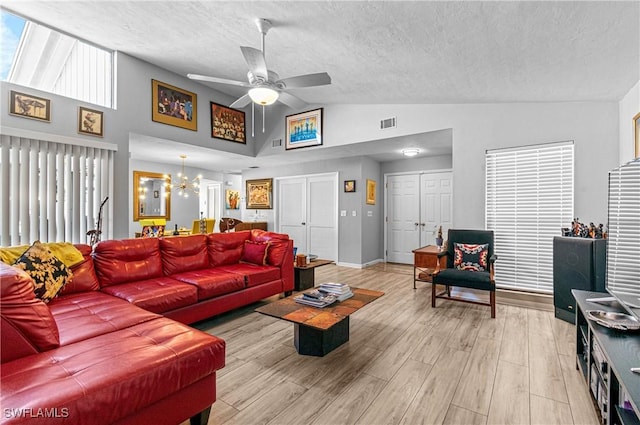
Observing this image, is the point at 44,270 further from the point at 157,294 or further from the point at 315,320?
the point at 315,320

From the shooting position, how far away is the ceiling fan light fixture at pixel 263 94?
288 cm

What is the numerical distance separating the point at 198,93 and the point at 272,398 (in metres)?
4.90

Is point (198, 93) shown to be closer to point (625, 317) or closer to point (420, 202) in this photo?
point (420, 202)

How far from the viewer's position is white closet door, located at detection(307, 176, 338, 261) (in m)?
6.53

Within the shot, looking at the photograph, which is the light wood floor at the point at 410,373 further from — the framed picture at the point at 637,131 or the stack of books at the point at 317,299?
the framed picture at the point at 637,131

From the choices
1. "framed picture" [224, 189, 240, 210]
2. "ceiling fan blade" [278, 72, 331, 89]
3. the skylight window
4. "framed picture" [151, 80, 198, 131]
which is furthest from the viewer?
"framed picture" [224, 189, 240, 210]

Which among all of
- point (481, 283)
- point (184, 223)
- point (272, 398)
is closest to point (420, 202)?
point (481, 283)

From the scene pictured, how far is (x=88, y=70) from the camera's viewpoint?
393cm

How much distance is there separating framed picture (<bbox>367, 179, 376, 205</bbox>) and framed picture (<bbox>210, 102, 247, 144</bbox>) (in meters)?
2.77

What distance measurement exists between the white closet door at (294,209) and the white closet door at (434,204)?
2667 mm

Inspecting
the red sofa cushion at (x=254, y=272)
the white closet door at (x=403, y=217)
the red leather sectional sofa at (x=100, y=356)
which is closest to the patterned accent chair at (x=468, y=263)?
the red sofa cushion at (x=254, y=272)

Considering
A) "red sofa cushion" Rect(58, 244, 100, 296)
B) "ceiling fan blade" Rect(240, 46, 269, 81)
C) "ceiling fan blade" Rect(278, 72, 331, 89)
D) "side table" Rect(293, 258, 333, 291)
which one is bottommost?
"side table" Rect(293, 258, 333, 291)

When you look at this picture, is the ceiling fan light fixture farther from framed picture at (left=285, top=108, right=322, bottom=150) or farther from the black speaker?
the black speaker

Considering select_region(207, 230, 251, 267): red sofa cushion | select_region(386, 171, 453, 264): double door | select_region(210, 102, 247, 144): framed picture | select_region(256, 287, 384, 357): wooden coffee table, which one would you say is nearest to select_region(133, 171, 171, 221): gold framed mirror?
select_region(210, 102, 247, 144): framed picture
